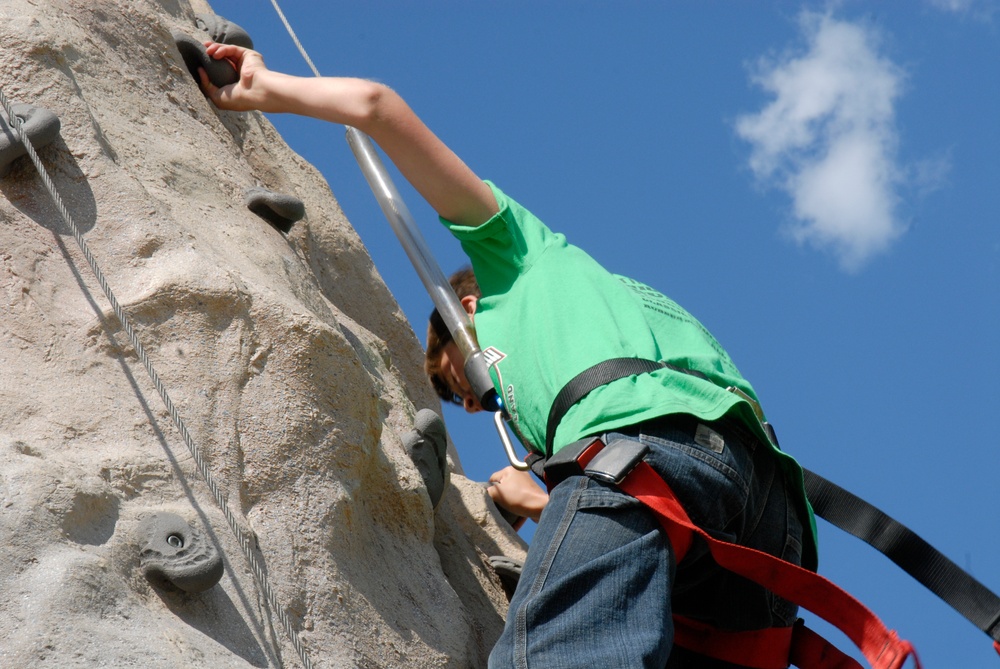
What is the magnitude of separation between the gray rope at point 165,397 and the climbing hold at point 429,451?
0.87 meters

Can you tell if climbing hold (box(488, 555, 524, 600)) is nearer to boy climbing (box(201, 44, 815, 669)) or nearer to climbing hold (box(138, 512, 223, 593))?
boy climbing (box(201, 44, 815, 669))

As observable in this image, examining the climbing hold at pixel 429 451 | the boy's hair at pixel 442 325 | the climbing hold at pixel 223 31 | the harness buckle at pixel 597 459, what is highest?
the climbing hold at pixel 223 31

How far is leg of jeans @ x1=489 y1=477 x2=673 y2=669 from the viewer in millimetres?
2527

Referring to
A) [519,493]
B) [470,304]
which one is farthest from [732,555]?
[519,493]

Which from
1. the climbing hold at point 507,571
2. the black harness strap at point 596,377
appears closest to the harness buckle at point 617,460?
the black harness strap at point 596,377

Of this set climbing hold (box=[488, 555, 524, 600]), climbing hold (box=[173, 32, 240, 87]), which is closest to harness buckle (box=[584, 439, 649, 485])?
climbing hold (box=[488, 555, 524, 600])

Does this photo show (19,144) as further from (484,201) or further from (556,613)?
(556,613)

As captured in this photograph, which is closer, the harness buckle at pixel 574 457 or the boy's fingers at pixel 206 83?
the harness buckle at pixel 574 457

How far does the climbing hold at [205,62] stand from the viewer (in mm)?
4008

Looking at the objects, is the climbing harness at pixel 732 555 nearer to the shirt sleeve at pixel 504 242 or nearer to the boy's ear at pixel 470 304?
the shirt sleeve at pixel 504 242

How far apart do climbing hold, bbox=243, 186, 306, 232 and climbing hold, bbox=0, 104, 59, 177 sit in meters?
0.69

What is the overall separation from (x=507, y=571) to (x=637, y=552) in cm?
126

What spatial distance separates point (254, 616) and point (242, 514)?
25 cm

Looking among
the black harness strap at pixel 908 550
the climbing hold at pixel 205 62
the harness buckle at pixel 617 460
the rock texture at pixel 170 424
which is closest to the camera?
the rock texture at pixel 170 424
